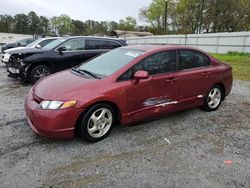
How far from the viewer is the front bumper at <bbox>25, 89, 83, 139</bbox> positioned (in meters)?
3.40

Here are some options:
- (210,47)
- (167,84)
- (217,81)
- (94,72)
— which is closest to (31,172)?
(94,72)

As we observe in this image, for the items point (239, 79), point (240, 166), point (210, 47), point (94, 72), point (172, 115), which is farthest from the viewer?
point (210, 47)

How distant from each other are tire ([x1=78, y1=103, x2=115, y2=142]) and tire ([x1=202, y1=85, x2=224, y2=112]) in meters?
2.37

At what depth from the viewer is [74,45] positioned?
8.43 meters

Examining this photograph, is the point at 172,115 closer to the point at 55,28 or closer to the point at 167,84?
the point at 167,84

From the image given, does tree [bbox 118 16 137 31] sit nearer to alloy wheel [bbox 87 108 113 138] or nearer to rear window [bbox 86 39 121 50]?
rear window [bbox 86 39 121 50]

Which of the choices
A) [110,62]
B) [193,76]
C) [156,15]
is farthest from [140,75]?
[156,15]

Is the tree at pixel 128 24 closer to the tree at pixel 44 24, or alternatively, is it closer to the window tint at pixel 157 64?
the tree at pixel 44 24

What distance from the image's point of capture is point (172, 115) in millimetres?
5117

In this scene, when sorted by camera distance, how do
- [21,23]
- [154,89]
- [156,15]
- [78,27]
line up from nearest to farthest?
[154,89], [156,15], [21,23], [78,27]

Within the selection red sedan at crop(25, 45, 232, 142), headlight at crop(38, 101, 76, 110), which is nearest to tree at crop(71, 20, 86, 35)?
red sedan at crop(25, 45, 232, 142)

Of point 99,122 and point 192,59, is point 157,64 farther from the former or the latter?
point 99,122

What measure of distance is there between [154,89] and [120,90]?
69 centimetres

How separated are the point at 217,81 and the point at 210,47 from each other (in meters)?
19.5
